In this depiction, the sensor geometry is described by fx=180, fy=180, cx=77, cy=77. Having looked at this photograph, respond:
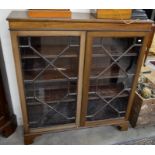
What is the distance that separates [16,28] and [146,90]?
128 cm

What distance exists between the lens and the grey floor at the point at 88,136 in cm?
166

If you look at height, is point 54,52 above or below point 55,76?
above

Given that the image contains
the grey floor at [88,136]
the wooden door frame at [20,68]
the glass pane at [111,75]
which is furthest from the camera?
the grey floor at [88,136]

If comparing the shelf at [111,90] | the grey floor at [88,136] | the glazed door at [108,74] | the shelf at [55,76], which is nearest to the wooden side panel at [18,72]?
the shelf at [55,76]

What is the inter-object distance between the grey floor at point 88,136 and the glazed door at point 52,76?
0.16m

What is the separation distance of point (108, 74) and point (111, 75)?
3cm

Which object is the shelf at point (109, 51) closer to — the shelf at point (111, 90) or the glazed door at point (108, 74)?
the glazed door at point (108, 74)

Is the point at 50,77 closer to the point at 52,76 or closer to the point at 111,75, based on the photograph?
the point at 52,76

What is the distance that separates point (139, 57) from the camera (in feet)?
4.59

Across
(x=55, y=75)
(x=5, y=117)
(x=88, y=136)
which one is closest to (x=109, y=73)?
(x=55, y=75)

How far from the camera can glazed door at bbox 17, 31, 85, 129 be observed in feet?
4.01

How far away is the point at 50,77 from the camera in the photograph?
4.60 feet
